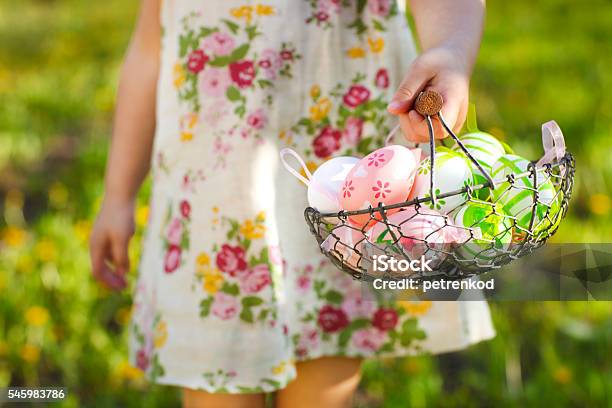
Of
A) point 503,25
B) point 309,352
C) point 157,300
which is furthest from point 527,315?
point 503,25

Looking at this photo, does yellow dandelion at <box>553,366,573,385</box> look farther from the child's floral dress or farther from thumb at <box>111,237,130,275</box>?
thumb at <box>111,237,130,275</box>

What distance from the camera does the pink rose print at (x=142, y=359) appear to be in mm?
1221

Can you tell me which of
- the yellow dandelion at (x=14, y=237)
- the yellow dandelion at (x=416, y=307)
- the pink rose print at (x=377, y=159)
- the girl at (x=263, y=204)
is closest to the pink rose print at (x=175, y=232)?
the girl at (x=263, y=204)

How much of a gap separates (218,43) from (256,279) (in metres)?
0.32

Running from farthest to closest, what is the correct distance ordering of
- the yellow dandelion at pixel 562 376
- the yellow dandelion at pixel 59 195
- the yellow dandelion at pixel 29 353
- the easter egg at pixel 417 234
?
the yellow dandelion at pixel 59 195 < the yellow dandelion at pixel 29 353 < the yellow dandelion at pixel 562 376 < the easter egg at pixel 417 234

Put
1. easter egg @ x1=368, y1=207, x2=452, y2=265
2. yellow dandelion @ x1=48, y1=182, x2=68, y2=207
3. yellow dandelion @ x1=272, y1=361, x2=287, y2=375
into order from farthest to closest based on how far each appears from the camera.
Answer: yellow dandelion @ x1=48, y1=182, x2=68, y2=207
yellow dandelion @ x1=272, y1=361, x2=287, y2=375
easter egg @ x1=368, y1=207, x2=452, y2=265

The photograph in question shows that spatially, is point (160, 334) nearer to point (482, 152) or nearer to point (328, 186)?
point (328, 186)

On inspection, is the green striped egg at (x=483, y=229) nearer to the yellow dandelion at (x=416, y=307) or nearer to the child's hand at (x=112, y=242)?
the yellow dandelion at (x=416, y=307)

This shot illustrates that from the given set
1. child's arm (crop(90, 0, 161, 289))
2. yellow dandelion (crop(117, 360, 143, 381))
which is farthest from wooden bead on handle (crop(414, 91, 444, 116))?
yellow dandelion (crop(117, 360, 143, 381))

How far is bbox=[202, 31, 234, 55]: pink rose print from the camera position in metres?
1.14

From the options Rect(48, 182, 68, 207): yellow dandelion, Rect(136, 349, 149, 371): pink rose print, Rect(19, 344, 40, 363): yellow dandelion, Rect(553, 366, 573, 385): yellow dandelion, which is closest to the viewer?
Rect(136, 349, 149, 371): pink rose print

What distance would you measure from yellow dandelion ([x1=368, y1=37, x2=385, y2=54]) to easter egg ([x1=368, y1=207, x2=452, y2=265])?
0.44m

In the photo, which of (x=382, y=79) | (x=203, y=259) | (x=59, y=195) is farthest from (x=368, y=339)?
(x=59, y=195)

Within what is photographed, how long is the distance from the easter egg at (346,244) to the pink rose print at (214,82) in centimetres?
37
